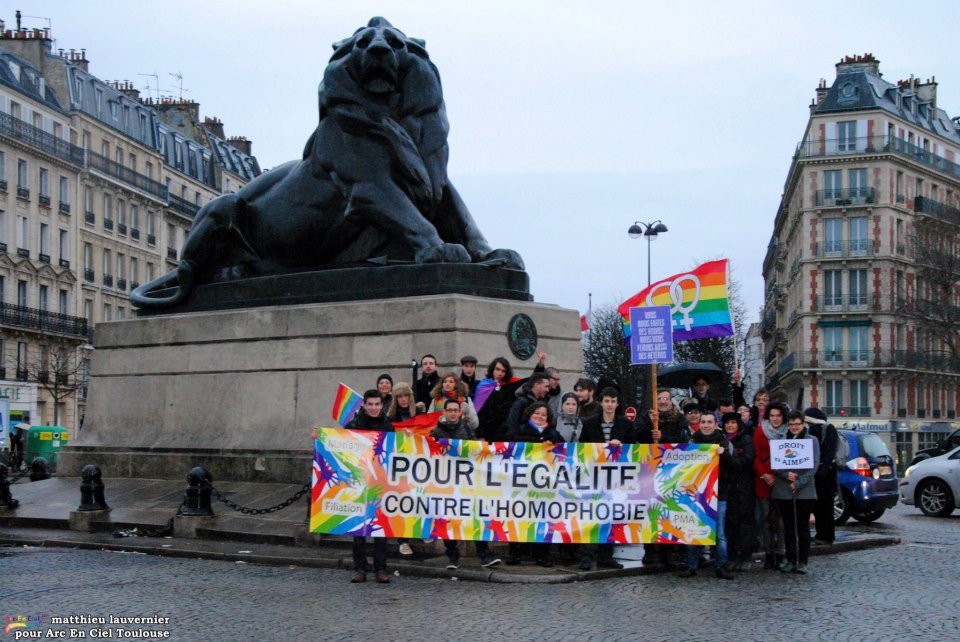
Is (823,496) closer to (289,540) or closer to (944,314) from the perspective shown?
(289,540)

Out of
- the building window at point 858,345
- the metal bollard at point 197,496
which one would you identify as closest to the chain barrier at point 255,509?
the metal bollard at point 197,496

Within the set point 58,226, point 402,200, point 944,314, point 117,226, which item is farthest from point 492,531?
Result: point 117,226

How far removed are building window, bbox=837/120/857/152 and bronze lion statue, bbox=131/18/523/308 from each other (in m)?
62.9

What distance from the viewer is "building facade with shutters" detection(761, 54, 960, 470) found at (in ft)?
242

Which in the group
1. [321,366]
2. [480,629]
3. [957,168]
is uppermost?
[957,168]

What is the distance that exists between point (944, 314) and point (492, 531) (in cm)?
4738

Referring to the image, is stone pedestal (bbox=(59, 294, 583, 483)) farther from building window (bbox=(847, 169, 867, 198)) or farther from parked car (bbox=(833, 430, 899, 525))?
building window (bbox=(847, 169, 867, 198))

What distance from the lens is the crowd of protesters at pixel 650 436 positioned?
12.3 meters

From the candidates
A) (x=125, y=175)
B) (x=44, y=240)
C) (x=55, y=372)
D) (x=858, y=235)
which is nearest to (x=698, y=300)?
(x=55, y=372)

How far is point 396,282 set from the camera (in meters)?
15.3

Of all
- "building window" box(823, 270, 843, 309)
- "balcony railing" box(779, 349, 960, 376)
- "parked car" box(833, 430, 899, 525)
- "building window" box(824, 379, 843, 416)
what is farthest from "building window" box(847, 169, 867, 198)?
"parked car" box(833, 430, 899, 525)

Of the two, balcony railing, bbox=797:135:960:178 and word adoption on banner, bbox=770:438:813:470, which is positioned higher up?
balcony railing, bbox=797:135:960:178

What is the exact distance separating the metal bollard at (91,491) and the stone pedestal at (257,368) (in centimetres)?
151

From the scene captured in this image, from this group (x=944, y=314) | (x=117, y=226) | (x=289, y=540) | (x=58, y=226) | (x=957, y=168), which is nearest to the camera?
(x=289, y=540)
